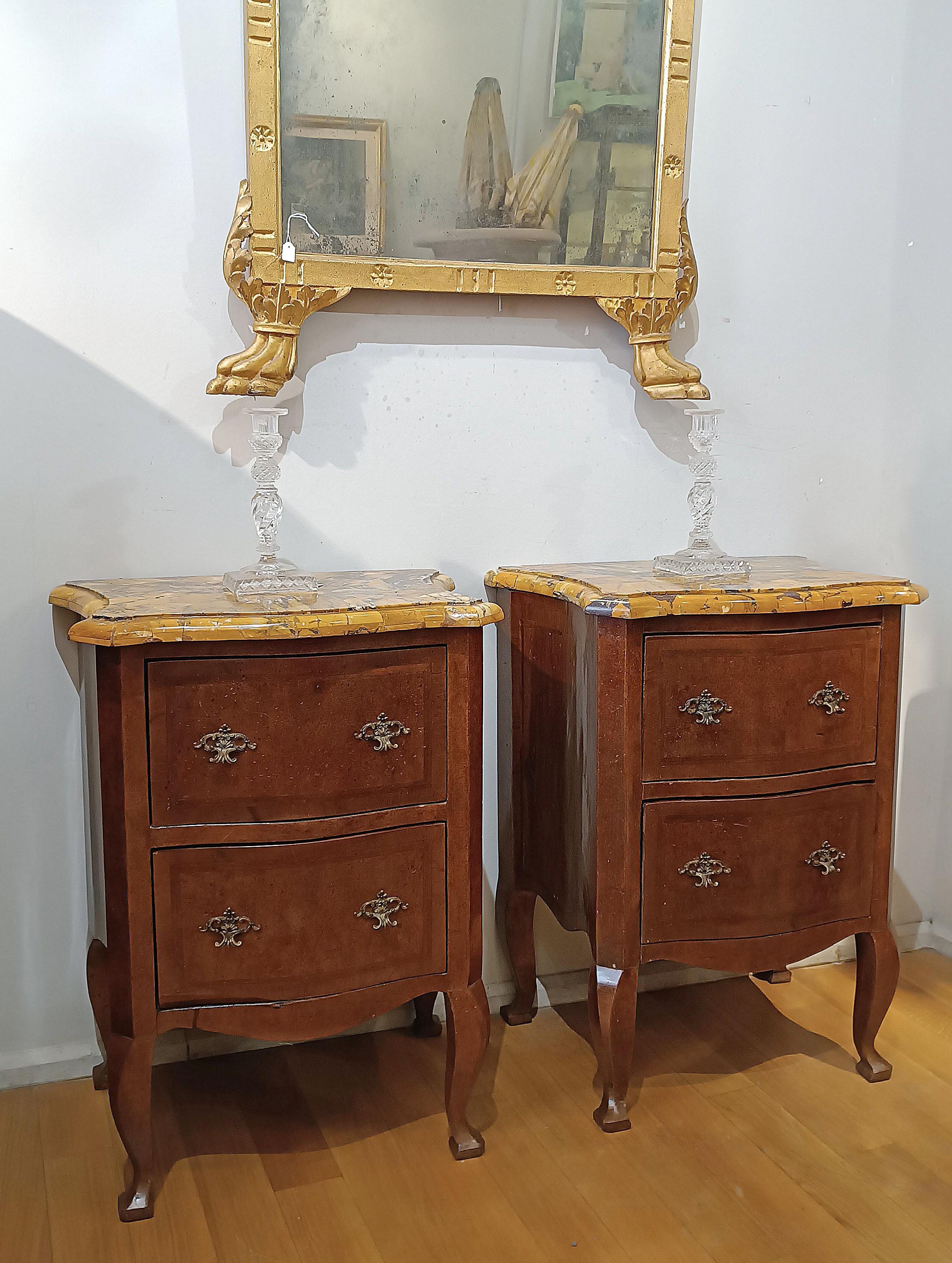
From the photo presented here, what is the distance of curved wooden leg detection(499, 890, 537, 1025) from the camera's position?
7.16ft

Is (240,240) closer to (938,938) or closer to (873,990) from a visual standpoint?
(873,990)

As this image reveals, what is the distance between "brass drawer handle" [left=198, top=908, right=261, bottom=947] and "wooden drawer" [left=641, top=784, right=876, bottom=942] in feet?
2.13

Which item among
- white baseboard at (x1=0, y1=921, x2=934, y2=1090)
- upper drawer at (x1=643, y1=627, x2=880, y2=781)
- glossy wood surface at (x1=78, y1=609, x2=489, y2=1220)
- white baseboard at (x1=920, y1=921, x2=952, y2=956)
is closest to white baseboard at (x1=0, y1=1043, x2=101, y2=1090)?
white baseboard at (x1=0, y1=921, x2=934, y2=1090)

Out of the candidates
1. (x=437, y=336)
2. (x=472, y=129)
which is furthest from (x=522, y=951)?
(x=472, y=129)

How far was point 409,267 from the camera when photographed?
1.99 m

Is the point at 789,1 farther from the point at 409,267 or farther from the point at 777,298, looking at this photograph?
the point at 409,267

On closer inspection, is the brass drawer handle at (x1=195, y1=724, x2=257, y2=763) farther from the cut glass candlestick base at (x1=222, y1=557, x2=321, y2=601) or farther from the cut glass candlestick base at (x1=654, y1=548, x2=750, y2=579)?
the cut glass candlestick base at (x1=654, y1=548, x2=750, y2=579)

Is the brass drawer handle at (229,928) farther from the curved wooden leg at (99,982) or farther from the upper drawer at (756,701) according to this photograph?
the upper drawer at (756,701)

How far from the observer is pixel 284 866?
5.27ft

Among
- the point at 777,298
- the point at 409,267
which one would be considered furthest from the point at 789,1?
the point at 409,267

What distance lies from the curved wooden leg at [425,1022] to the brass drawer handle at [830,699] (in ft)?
3.12

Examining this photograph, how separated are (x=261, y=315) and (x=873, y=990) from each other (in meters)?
1.65

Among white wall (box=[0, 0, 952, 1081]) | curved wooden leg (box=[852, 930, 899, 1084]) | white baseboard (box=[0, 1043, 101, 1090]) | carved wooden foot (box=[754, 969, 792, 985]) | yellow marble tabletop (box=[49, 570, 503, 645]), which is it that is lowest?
carved wooden foot (box=[754, 969, 792, 985])

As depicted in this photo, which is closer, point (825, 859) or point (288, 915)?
point (288, 915)
